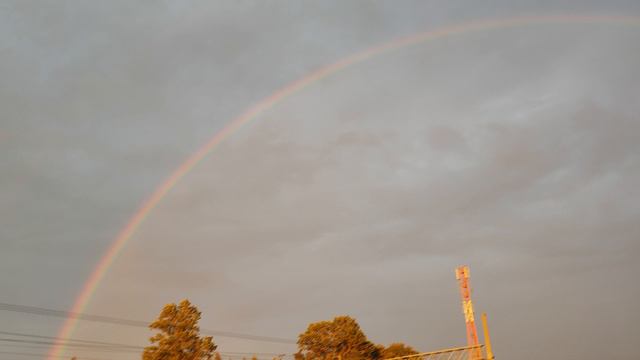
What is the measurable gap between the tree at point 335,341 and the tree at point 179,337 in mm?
24622

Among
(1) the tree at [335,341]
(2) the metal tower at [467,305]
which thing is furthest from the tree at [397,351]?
(2) the metal tower at [467,305]

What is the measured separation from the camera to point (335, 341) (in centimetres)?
8231

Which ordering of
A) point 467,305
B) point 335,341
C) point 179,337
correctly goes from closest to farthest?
point 467,305 < point 179,337 < point 335,341

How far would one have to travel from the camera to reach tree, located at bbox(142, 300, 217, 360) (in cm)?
5884

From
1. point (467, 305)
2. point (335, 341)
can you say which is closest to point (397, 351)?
point (335, 341)

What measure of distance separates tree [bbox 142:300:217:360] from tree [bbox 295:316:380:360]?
24622 mm

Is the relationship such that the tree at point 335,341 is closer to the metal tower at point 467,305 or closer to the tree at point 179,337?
the tree at point 179,337

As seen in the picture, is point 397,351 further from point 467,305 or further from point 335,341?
point 467,305

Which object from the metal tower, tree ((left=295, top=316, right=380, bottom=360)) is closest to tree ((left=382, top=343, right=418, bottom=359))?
tree ((left=295, top=316, right=380, bottom=360))

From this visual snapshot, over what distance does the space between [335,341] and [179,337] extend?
29435 millimetres

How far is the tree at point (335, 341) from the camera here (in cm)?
8219

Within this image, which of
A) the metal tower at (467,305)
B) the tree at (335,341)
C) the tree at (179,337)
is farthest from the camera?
the tree at (335,341)

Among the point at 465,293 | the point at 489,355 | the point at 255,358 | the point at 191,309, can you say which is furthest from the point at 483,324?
the point at 255,358

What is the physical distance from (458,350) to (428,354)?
355cm
